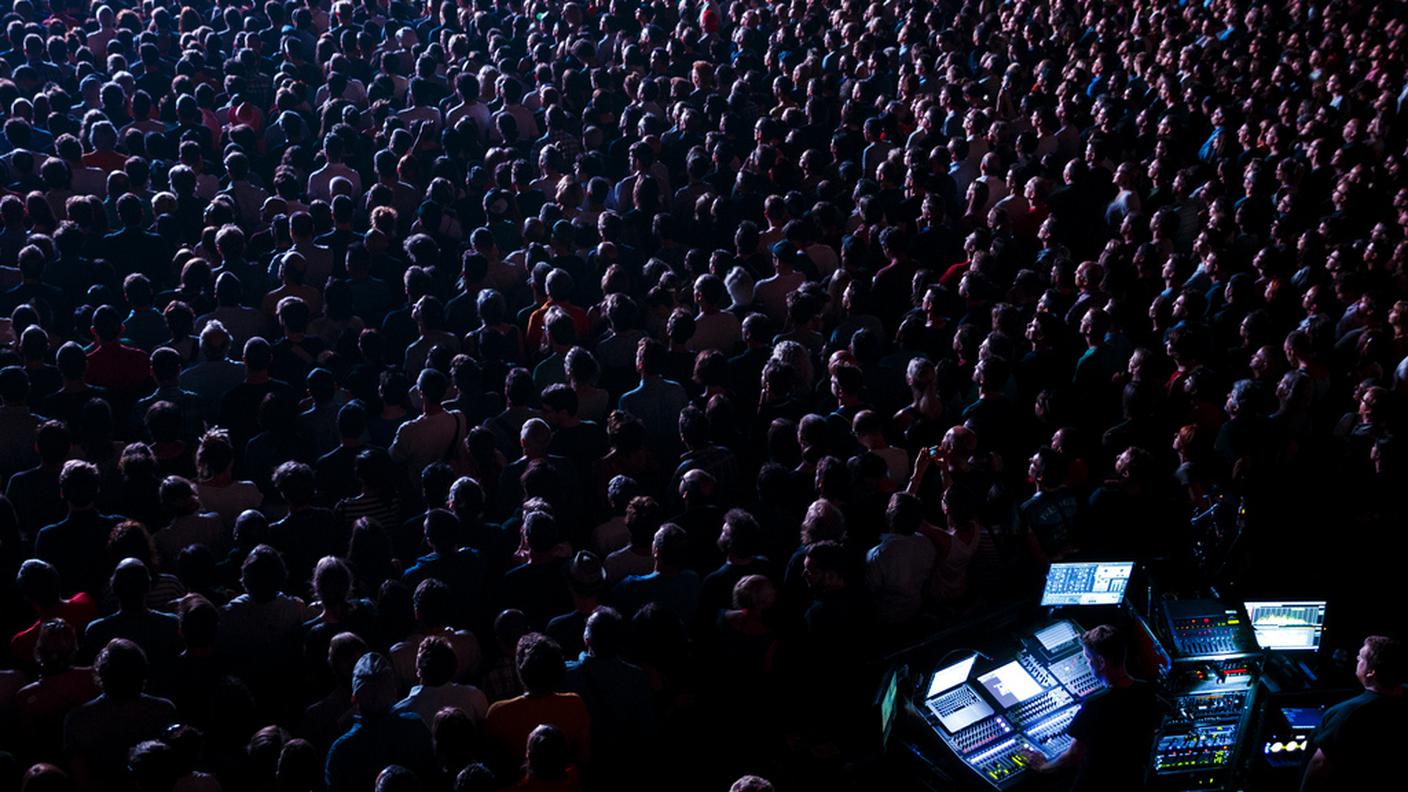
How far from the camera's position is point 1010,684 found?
625cm

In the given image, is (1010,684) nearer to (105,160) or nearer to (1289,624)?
(1289,624)

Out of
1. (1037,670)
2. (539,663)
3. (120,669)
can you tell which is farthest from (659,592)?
(120,669)

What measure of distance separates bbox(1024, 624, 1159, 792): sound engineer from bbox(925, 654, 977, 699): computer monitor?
604 mm

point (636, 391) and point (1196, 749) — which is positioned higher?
point (636, 391)

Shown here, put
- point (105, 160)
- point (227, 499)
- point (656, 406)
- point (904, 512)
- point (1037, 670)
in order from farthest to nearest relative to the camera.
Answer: point (105, 160)
point (656, 406)
point (227, 499)
point (904, 512)
point (1037, 670)

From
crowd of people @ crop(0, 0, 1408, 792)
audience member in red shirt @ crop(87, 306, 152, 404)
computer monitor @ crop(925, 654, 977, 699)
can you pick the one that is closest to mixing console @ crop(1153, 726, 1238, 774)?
computer monitor @ crop(925, 654, 977, 699)

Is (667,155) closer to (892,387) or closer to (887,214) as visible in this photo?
(887,214)

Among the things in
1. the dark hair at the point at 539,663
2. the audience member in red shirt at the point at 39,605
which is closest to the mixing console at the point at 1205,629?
the dark hair at the point at 539,663

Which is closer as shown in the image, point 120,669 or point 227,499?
point 120,669

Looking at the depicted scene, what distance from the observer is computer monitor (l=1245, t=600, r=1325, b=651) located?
6734 millimetres

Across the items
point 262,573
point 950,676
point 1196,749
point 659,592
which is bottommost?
point 1196,749

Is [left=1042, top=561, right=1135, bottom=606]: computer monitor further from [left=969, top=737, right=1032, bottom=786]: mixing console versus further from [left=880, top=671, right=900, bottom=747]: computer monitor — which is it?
[left=880, top=671, right=900, bottom=747]: computer monitor

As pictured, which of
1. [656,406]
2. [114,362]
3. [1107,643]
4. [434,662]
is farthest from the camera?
[114,362]

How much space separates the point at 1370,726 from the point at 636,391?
4.66 meters
